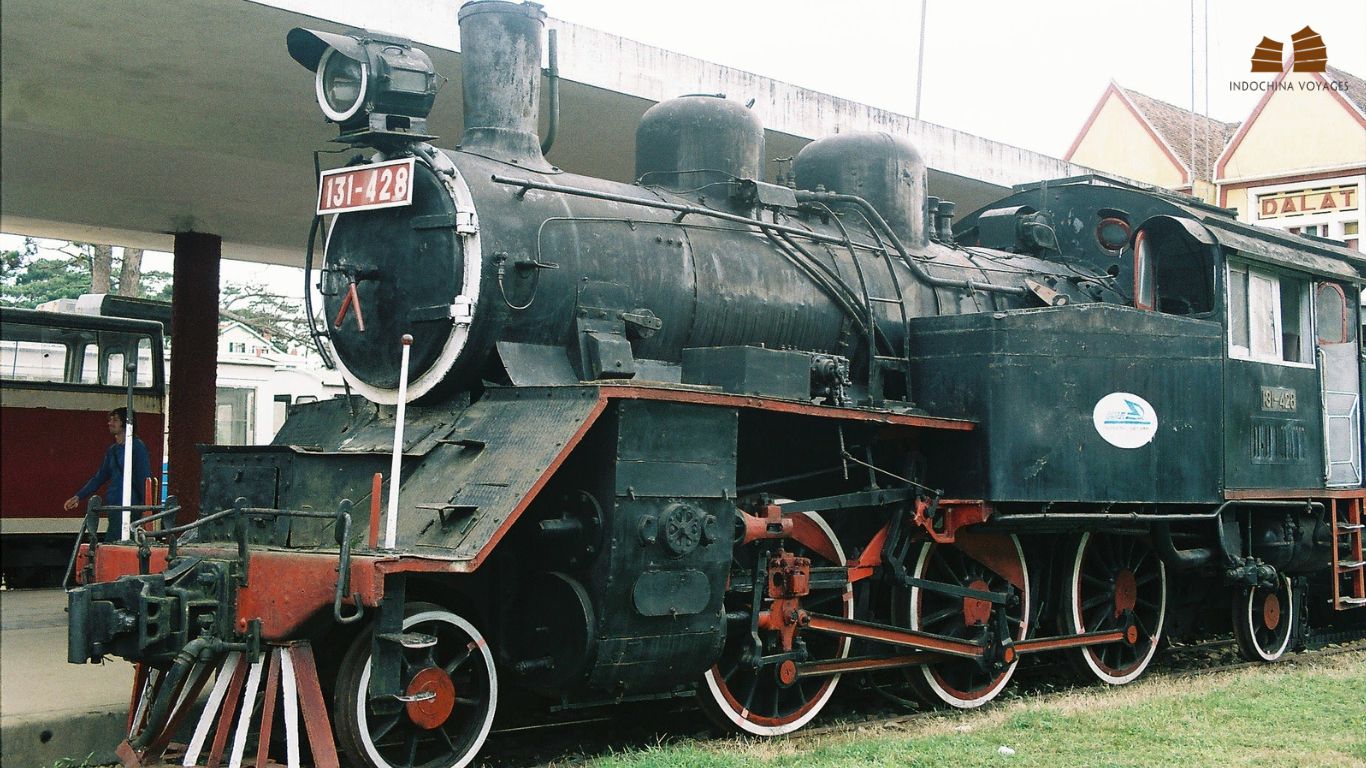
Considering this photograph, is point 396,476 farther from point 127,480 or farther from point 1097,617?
point 1097,617

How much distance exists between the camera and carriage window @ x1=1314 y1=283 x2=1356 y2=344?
10.2 metres

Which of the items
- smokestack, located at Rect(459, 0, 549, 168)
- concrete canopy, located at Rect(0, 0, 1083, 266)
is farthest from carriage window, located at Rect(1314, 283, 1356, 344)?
smokestack, located at Rect(459, 0, 549, 168)

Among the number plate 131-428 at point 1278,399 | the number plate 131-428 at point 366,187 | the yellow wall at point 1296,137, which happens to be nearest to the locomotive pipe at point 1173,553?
the number plate 131-428 at point 1278,399

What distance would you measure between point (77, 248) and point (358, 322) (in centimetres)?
2356

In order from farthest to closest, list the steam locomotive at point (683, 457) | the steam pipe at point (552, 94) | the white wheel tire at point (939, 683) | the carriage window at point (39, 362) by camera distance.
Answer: the carriage window at point (39, 362), the white wheel tire at point (939, 683), the steam pipe at point (552, 94), the steam locomotive at point (683, 457)

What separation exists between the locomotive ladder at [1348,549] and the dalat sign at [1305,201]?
15.3 metres

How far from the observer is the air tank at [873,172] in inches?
333

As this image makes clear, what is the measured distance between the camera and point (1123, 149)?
31.6 m

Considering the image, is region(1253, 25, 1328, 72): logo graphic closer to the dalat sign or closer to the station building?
the station building

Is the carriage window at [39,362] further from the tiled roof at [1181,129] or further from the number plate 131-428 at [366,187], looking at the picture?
the tiled roof at [1181,129]

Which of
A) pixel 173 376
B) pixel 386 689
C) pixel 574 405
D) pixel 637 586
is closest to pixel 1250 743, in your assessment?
pixel 637 586

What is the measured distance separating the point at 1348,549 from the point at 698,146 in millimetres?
6486

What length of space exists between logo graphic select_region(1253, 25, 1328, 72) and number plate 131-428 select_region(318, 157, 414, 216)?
823 inches

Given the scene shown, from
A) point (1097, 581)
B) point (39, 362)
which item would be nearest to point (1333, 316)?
point (1097, 581)
